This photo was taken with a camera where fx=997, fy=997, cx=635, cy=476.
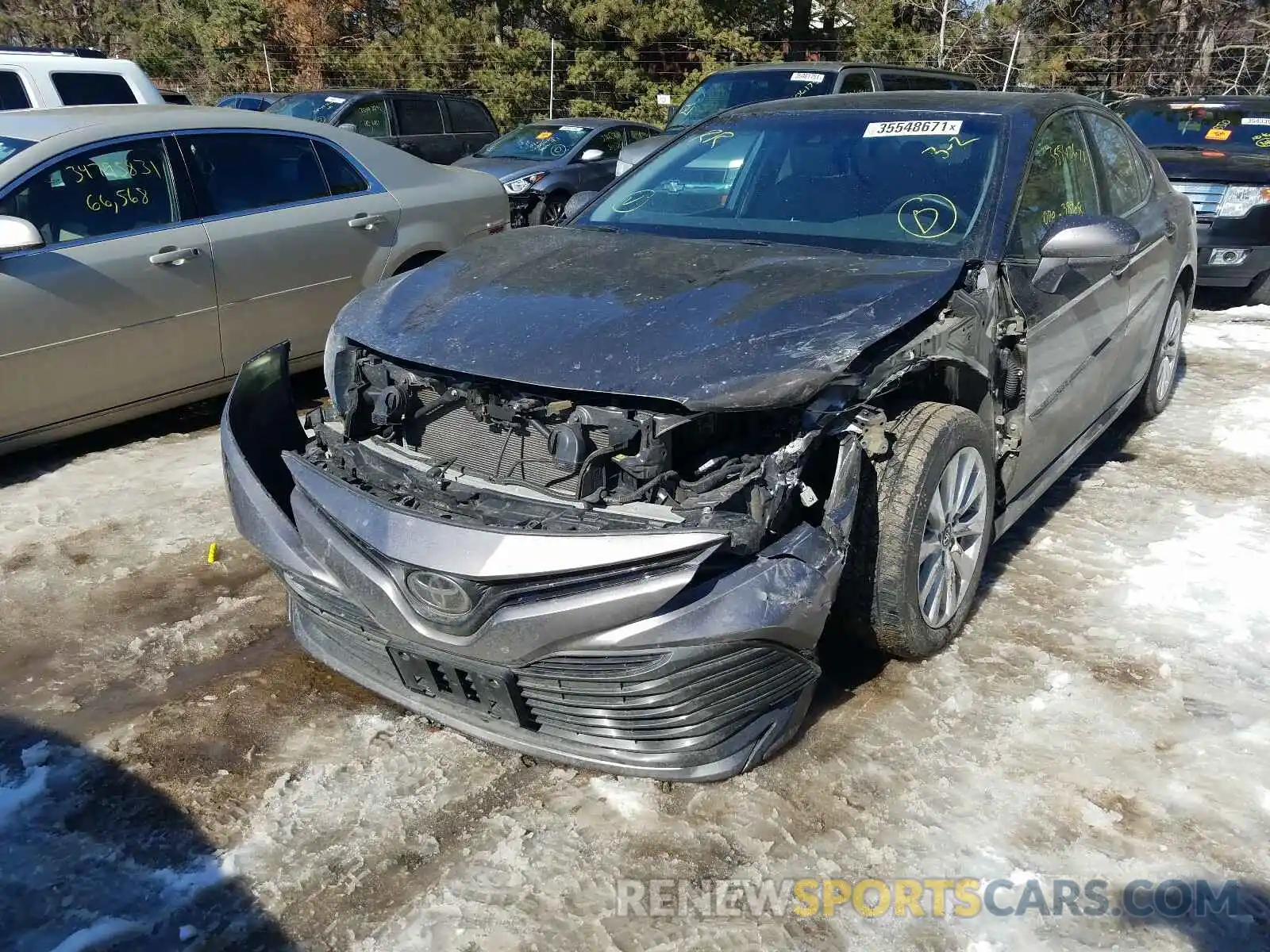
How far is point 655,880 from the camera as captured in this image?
2.34 meters

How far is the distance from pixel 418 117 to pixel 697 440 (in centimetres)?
1237

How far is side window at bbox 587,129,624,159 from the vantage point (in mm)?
12055

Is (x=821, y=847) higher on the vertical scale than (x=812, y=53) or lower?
lower


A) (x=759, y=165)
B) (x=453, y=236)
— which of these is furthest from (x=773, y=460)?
(x=453, y=236)

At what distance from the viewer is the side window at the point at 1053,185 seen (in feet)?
11.1

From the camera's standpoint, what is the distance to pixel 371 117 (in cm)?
1305

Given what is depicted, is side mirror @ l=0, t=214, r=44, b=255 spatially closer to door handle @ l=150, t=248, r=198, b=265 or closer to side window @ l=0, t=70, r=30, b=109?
door handle @ l=150, t=248, r=198, b=265

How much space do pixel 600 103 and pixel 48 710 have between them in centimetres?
2114

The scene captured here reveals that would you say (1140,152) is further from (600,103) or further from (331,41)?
(331,41)

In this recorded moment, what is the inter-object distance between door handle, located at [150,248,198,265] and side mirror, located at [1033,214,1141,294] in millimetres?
3920

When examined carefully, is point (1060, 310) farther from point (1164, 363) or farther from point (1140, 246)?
point (1164, 363)

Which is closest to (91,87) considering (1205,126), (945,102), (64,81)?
(64,81)

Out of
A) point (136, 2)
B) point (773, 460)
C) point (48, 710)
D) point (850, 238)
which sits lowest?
point (48, 710)

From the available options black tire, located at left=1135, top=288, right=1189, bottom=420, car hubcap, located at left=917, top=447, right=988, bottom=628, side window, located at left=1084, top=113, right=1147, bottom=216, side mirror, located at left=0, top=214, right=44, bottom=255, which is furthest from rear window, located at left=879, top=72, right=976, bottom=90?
side mirror, located at left=0, top=214, right=44, bottom=255
